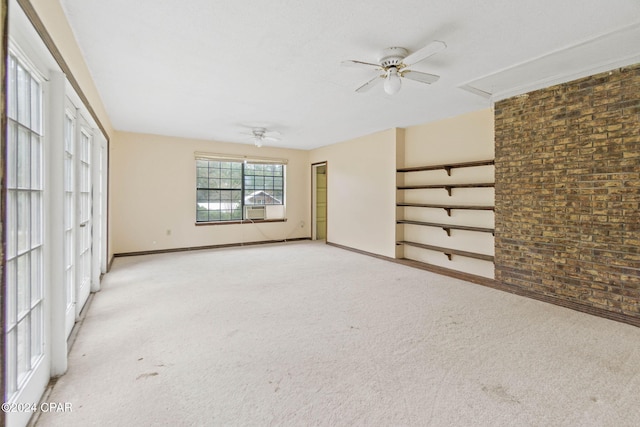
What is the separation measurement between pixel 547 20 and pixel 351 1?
147 centimetres

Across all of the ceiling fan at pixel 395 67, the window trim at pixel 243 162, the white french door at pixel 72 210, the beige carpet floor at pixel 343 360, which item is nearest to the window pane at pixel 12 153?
the white french door at pixel 72 210

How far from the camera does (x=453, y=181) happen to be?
4.65 m

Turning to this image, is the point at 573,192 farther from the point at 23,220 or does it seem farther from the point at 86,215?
the point at 86,215

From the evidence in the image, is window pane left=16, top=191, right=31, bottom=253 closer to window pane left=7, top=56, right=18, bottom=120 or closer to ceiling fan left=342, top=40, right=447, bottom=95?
window pane left=7, top=56, right=18, bottom=120

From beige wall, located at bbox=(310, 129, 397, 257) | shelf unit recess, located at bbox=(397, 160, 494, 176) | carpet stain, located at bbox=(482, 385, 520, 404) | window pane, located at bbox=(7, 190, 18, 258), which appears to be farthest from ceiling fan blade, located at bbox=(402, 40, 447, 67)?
beige wall, located at bbox=(310, 129, 397, 257)

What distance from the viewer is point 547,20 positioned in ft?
7.03

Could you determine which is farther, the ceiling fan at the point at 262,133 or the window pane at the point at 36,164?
the ceiling fan at the point at 262,133

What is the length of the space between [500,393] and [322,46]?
282 centimetres

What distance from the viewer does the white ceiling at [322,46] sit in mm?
2029

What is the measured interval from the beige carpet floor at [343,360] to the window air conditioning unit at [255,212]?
3316 millimetres

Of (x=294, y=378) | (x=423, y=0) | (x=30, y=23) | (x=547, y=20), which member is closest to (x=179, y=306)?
(x=294, y=378)

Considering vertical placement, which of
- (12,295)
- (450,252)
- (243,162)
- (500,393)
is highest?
(243,162)

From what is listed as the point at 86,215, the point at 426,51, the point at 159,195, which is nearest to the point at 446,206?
Result: the point at 426,51

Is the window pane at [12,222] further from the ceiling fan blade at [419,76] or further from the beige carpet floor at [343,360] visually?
the ceiling fan blade at [419,76]
